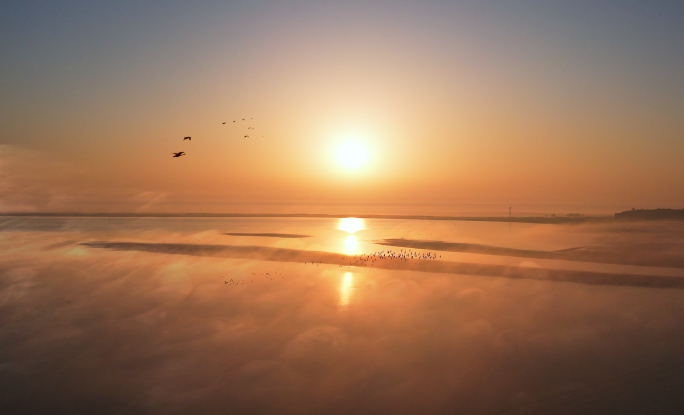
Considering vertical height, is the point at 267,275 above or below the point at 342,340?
above

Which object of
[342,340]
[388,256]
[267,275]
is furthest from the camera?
[388,256]

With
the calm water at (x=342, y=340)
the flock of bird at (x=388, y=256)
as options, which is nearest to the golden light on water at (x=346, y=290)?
the calm water at (x=342, y=340)

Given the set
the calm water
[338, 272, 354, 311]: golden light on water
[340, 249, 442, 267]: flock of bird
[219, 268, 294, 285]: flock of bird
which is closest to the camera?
the calm water

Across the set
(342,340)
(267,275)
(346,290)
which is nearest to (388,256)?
(267,275)

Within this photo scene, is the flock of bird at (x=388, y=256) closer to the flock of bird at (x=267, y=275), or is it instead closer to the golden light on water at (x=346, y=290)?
the golden light on water at (x=346, y=290)

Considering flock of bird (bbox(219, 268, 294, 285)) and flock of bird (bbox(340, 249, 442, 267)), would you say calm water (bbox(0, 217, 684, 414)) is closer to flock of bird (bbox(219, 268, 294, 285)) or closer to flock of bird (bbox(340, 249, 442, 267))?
flock of bird (bbox(219, 268, 294, 285))

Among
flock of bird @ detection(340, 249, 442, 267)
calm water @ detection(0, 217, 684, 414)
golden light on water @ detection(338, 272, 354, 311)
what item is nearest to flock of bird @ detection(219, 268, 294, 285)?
calm water @ detection(0, 217, 684, 414)

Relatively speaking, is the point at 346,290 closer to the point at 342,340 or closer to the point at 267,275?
the point at 267,275
